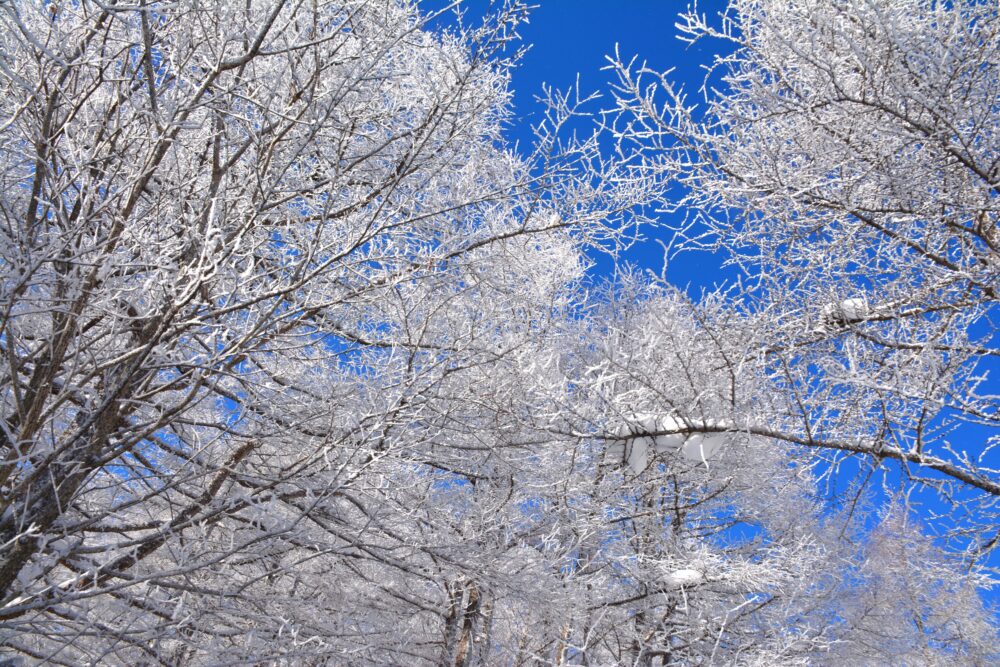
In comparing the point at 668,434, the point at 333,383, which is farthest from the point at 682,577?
the point at 333,383

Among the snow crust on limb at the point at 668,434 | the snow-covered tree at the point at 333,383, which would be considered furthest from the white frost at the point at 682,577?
the snow crust on limb at the point at 668,434

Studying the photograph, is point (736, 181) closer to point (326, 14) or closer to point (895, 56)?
point (895, 56)

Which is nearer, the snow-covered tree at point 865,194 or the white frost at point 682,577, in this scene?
the snow-covered tree at point 865,194

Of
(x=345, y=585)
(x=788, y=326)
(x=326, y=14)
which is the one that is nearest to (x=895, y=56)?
(x=788, y=326)

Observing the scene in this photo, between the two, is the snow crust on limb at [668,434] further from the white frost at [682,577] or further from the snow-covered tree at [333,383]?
the white frost at [682,577]

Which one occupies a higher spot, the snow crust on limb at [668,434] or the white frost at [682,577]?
the snow crust on limb at [668,434]

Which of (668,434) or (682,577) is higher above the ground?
(668,434)

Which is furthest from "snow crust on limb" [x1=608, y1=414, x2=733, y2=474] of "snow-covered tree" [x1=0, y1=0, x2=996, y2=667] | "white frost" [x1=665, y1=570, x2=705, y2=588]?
"white frost" [x1=665, y1=570, x2=705, y2=588]

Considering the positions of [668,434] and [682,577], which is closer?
[668,434]

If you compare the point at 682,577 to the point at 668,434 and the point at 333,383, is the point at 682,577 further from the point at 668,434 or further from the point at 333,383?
the point at 333,383

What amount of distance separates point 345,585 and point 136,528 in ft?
8.59

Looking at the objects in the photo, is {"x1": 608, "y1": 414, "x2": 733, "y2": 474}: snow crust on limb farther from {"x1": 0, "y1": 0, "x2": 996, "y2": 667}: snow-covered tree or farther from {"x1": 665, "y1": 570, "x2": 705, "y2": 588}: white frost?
{"x1": 665, "y1": 570, "x2": 705, "y2": 588}: white frost

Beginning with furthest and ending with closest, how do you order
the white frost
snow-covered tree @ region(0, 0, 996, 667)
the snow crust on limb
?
the white frost < the snow crust on limb < snow-covered tree @ region(0, 0, 996, 667)

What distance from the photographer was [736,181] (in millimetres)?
4477
